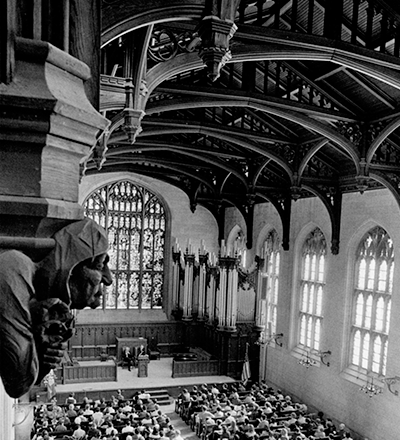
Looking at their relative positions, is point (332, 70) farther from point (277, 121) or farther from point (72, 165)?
point (72, 165)

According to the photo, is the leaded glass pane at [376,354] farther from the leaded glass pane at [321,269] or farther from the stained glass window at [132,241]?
the stained glass window at [132,241]

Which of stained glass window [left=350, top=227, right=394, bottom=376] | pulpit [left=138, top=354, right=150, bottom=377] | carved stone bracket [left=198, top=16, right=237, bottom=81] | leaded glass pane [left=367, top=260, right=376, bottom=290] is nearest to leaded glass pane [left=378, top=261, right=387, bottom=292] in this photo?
stained glass window [left=350, top=227, right=394, bottom=376]

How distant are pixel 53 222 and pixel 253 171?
1625 centimetres

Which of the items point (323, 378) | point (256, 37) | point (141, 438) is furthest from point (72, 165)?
point (323, 378)

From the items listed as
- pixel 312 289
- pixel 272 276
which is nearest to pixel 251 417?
pixel 312 289

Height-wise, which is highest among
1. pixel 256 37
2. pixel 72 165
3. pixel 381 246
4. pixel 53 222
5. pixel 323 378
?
pixel 256 37

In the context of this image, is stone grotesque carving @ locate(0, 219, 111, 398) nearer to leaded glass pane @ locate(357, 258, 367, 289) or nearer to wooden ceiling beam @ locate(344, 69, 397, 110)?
wooden ceiling beam @ locate(344, 69, 397, 110)

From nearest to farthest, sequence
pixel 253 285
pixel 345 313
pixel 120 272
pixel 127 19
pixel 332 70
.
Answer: pixel 127 19 < pixel 332 70 < pixel 345 313 < pixel 253 285 < pixel 120 272

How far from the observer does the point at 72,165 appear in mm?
1611

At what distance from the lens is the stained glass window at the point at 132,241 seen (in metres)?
22.4

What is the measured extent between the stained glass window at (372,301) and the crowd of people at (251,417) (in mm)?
2116

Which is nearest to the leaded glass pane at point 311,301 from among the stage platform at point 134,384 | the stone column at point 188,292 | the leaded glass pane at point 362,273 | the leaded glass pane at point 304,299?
the leaded glass pane at point 304,299

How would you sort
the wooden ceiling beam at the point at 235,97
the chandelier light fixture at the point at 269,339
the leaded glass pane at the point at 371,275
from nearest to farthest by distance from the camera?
the wooden ceiling beam at the point at 235,97 < the leaded glass pane at the point at 371,275 < the chandelier light fixture at the point at 269,339

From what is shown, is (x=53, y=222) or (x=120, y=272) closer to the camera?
(x=53, y=222)
